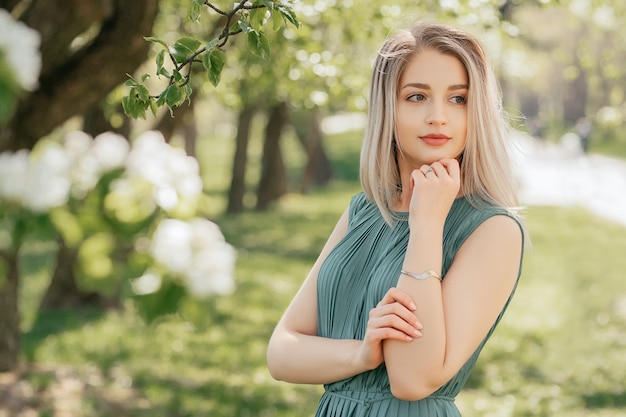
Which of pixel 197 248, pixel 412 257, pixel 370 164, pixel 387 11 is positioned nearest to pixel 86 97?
pixel 387 11

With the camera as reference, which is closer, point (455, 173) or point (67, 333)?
point (455, 173)

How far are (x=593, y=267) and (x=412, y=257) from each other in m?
14.5

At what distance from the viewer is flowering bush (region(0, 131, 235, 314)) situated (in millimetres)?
1633

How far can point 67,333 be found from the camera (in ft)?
32.9

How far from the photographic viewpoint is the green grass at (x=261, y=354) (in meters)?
7.89

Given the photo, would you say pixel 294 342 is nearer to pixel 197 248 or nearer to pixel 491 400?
pixel 197 248

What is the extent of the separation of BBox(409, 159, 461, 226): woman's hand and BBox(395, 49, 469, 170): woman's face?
11cm

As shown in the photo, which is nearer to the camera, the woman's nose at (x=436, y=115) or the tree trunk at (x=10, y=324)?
the woman's nose at (x=436, y=115)

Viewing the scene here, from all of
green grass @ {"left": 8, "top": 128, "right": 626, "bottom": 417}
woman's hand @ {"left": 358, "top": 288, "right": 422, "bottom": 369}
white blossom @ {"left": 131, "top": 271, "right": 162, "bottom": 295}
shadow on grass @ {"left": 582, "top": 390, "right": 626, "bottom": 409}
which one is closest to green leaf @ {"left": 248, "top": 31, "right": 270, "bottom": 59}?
woman's hand @ {"left": 358, "top": 288, "right": 422, "bottom": 369}

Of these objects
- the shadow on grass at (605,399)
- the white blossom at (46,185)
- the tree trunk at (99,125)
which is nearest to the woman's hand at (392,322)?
the white blossom at (46,185)

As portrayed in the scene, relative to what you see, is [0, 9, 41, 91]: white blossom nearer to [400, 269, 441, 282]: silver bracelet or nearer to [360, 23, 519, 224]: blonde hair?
[400, 269, 441, 282]: silver bracelet

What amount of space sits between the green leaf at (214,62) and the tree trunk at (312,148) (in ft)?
71.4

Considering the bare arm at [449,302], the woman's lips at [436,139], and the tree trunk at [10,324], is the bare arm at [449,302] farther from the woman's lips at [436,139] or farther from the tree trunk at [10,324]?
the tree trunk at [10,324]

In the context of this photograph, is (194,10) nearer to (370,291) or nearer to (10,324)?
(370,291)
